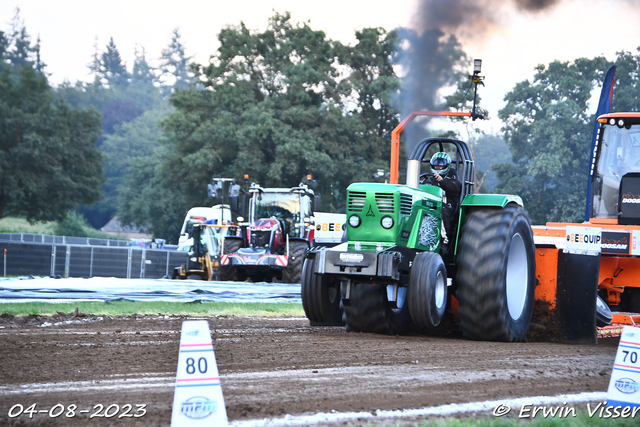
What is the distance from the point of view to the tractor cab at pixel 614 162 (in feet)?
41.8

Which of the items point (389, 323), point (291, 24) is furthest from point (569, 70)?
point (389, 323)

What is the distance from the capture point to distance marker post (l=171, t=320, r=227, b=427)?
11.7 ft

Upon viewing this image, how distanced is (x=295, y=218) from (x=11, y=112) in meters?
27.1

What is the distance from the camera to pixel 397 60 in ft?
62.3

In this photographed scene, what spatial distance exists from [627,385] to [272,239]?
64.1 ft

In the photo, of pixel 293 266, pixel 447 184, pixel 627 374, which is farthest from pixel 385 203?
pixel 293 266

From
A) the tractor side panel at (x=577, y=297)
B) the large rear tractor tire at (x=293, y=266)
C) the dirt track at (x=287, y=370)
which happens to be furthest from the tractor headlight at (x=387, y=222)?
the large rear tractor tire at (x=293, y=266)

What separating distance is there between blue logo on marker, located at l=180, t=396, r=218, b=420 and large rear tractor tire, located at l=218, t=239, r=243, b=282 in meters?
20.3

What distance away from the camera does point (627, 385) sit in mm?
4676

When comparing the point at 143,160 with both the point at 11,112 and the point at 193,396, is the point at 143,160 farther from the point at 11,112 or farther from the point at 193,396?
the point at 193,396

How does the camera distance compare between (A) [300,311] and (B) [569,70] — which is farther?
(B) [569,70]

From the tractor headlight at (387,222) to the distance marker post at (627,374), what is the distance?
12.4 feet

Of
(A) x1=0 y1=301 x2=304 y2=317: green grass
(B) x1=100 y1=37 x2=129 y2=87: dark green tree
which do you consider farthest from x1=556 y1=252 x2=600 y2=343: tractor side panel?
(B) x1=100 y1=37 x2=129 y2=87: dark green tree

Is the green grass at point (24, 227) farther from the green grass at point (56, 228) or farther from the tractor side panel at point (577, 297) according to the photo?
the tractor side panel at point (577, 297)
